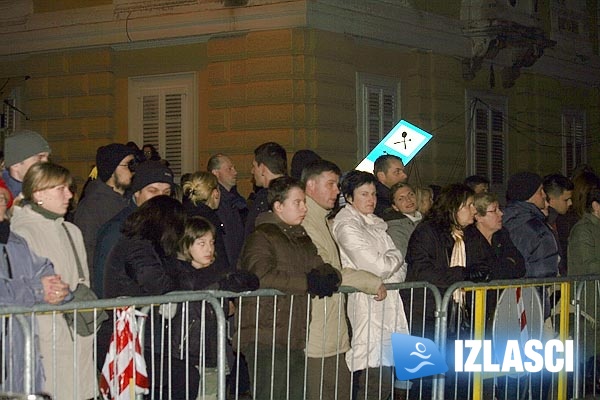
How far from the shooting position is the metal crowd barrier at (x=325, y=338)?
689cm

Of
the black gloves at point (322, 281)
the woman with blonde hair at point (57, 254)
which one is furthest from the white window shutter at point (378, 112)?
the woman with blonde hair at point (57, 254)

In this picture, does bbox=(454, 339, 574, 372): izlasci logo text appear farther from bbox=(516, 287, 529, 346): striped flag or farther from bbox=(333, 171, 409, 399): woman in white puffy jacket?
bbox=(333, 171, 409, 399): woman in white puffy jacket

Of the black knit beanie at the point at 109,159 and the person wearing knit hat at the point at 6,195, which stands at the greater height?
the black knit beanie at the point at 109,159

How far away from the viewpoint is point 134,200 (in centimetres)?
802

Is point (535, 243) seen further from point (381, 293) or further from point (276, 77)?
point (276, 77)

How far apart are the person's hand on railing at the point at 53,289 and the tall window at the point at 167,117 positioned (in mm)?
12343

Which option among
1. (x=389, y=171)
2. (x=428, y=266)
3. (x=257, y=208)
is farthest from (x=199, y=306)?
(x=389, y=171)

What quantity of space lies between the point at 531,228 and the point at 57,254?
4.61 metres

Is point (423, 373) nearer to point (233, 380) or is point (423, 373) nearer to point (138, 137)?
point (233, 380)

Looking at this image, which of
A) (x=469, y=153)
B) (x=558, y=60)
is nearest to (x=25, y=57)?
(x=469, y=153)

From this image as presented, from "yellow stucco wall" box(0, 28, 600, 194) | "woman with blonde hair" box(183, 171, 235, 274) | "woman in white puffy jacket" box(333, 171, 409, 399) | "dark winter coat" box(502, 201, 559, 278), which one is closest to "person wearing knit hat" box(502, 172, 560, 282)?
"dark winter coat" box(502, 201, 559, 278)

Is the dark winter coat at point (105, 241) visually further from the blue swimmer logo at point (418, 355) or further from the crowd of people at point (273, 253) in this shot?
the blue swimmer logo at point (418, 355)

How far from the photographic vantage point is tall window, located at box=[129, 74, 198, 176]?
1869 cm

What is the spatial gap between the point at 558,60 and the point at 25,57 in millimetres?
10785
